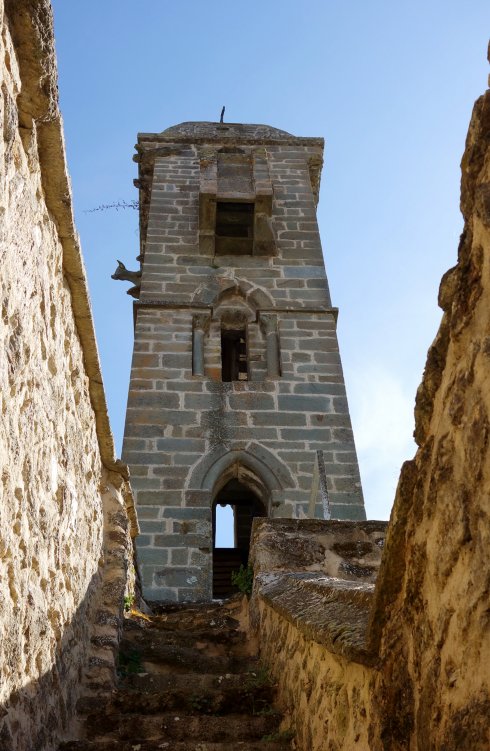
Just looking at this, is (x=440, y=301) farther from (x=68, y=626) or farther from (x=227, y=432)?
(x=227, y=432)

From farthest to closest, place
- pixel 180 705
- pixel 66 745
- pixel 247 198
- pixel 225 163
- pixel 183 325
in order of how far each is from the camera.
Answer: pixel 225 163 < pixel 247 198 < pixel 183 325 < pixel 180 705 < pixel 66 745

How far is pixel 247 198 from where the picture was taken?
41.5ft

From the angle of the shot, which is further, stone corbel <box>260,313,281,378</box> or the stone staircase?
stone corbel <box>260,313,281,378</box>

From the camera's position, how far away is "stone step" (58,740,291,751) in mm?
3201

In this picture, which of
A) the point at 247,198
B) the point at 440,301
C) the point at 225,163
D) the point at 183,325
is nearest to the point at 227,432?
the point at 183,325

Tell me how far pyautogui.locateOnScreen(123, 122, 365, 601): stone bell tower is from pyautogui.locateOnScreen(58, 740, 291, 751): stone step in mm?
4481

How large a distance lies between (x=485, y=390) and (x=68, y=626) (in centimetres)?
246

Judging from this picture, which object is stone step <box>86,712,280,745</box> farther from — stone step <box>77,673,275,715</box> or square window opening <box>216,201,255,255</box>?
square window opening <box>216,201,255,255</box>

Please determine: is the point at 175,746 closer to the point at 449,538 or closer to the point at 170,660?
the point at 170,660

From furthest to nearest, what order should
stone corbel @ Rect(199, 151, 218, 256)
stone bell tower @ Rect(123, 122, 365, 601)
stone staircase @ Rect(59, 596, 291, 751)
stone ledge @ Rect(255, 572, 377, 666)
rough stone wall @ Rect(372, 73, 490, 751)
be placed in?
stone corbel @ Rect(199, 151, 218, 256) < stone bell tower @ Rect(123, 122, 365, 601) < stone staircase @ Rect(59, 596, 291, 751) < stone ledge @ Rect(255, 572, 377, 666) < rough stone wall @ Rect(372, 73, 490, 751)

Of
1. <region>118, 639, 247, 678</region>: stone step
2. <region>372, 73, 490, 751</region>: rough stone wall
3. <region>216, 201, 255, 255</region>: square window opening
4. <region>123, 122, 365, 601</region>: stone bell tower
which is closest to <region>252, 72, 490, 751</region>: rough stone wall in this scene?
<region>372, 73, 490, 751</region>: rough stone wall

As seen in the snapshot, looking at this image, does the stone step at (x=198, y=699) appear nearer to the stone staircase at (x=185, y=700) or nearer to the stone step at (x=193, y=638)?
the stone staircase at (x=185, y=700)

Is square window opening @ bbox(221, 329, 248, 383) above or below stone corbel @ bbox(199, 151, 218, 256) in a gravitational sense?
below

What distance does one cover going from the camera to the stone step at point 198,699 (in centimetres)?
374
